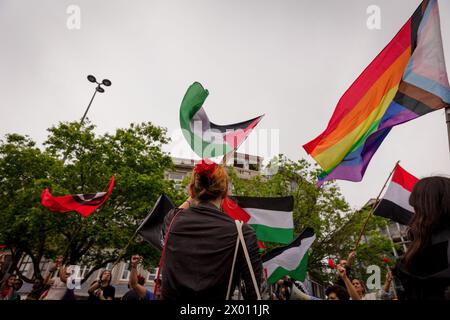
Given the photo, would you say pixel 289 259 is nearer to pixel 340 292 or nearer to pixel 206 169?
pixel 340 292

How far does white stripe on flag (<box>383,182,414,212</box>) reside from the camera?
20.0 feet

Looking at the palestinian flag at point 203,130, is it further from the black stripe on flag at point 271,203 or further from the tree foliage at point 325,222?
the tree foliage at point 325,222

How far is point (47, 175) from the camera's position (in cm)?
1406

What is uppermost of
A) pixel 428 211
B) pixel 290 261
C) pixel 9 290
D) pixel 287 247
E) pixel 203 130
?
pixel 203 130

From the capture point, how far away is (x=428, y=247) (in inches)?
59.8

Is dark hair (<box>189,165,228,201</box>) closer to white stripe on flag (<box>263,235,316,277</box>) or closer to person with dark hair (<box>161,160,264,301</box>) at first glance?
person with dark hair (<box>161,160,264,301</box>)

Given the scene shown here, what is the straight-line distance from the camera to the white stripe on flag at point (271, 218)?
243 inches

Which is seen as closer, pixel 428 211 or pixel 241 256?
pixel 241 256

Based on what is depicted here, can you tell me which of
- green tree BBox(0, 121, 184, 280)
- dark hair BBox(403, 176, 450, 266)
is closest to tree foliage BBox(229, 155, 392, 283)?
green tree BBox(0, 121, 184, 280)

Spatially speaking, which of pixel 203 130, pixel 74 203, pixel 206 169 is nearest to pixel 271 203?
pixel 203 130

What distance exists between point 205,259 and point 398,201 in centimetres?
631

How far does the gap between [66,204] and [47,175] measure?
8356 mm

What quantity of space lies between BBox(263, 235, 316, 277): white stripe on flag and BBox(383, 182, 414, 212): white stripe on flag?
2165 millimetres
